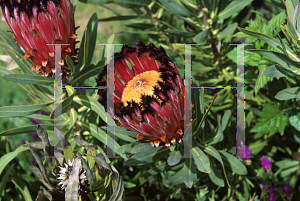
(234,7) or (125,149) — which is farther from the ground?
(234,7)

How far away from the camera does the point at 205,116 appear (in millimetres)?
859

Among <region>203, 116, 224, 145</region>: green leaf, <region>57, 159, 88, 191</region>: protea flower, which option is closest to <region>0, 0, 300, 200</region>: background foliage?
<region>203, 116, 224, 145</region>: green leaf

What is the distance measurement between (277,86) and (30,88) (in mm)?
1090

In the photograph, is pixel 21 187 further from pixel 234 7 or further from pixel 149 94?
pixel 234 7

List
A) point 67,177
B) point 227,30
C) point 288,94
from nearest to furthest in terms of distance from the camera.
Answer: point 67,177
point 288,94
point 227,30

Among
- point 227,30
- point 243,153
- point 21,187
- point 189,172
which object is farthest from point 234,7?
point 21,187

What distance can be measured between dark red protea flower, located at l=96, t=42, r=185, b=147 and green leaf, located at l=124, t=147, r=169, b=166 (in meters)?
0.14

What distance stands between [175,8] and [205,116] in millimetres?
536

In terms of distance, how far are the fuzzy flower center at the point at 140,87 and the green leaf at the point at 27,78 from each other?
318 mm

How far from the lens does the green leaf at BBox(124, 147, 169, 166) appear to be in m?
0.91

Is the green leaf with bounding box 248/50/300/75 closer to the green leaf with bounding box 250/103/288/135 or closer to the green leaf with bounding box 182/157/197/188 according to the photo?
the green leaf with bounding box 250/103/288/135

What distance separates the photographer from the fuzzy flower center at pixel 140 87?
75 centimetres

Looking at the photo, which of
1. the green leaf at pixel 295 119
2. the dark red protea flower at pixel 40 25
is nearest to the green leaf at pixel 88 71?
the dark red protea flower at pixel 40 25

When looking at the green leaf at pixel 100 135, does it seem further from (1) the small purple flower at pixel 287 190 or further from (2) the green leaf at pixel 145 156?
(1) the small purple flower at pixel 287 190
